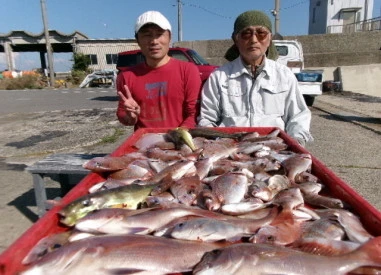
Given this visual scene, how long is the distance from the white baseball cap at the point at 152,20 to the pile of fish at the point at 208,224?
149cm

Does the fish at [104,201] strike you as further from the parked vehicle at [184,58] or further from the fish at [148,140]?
the parked vehicle at [184,58]

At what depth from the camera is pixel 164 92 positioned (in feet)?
10.9

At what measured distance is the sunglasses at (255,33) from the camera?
287 centimetres

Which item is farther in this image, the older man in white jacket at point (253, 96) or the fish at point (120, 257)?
the older man in white jacket at point (253, 96)

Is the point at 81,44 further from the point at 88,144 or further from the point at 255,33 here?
the point at 255,33

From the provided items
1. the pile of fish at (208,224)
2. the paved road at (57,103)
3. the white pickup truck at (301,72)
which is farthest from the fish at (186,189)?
the paved road at (57,103)

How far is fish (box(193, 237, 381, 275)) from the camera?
110 cm

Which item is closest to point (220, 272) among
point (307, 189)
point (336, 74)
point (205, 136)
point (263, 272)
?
point (263, 272)

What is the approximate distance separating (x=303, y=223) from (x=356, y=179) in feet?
13.0

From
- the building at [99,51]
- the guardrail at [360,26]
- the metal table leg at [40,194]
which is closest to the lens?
the metal table leg at [40,194]

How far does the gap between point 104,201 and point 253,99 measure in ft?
6.91

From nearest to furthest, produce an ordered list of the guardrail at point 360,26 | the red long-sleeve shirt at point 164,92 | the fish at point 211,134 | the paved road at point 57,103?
the fish at point 211,134 → the red long-sleeve shirt at point 164,92 → the paved road at point 57,103 → the guardrail at point 360,26

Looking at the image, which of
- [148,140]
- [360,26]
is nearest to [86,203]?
[148,140]

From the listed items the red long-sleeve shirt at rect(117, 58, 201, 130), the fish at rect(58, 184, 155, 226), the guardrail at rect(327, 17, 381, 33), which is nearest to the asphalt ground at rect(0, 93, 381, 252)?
the red long-sleeve shirt at rect(117, 58, 201, 130)
